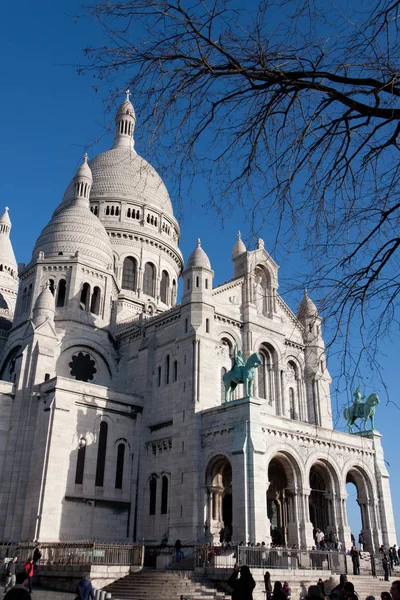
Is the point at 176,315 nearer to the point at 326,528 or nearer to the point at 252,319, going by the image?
the point at 252,319

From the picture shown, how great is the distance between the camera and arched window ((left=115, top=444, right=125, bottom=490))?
37.7m

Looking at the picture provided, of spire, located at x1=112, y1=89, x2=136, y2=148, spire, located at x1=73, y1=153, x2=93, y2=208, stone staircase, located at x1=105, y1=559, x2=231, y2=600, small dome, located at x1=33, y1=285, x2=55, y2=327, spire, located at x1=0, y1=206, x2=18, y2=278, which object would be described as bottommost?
stone staircase, located at x1=105, y1=559, x2=231, y2=600

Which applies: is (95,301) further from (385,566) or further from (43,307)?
(385,566)

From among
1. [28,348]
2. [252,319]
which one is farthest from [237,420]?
[28,348]

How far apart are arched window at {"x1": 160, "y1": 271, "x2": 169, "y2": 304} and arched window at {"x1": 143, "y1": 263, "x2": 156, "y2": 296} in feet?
4.69

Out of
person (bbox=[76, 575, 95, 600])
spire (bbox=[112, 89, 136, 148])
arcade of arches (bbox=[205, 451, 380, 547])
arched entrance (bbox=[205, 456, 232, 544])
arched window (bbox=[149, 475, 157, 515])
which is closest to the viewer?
person (bbox=[76, 575, 95, 600])

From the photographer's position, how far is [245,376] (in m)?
34.6

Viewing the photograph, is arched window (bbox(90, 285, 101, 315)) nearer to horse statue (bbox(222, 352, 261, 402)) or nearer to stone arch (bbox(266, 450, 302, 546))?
horse statue (bbox(222, 352, 261, 402))

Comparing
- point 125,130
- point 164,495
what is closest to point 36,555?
point 164,495

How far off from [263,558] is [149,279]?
33747 mm

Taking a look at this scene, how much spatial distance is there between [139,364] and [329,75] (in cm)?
3635

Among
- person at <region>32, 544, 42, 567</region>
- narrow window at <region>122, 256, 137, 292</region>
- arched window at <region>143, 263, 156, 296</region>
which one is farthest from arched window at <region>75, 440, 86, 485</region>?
arched window at <region>143, 263, 156, 296</region>

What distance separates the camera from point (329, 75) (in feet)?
25.1

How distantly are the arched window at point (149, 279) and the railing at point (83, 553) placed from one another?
29.3 meters
